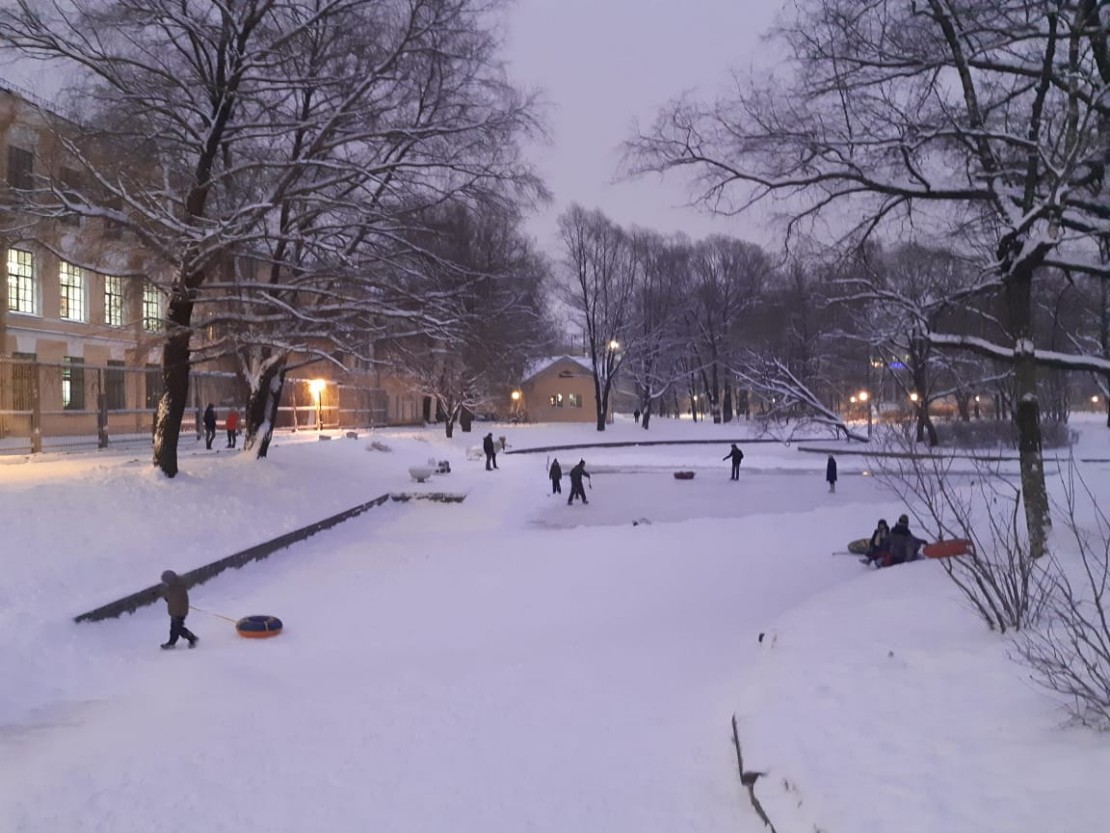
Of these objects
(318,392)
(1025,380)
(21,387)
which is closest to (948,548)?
(1025,380)

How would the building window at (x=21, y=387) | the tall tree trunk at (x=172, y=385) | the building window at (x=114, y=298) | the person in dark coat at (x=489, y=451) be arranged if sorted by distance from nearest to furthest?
the tall tree trunk at (x=172, y=385) → the building window at (x=114, y=298) → the building window at (x=21, y=387) → the person in dark coat at (x=489, y=451)

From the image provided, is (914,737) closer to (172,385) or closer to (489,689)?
(489,689)

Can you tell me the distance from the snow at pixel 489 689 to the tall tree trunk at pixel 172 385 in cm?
70

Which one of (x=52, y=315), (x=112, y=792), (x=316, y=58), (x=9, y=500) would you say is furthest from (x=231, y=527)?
(x=52, y=315)

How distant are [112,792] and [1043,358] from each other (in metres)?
11.4

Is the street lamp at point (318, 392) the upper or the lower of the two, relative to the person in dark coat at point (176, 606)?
upper

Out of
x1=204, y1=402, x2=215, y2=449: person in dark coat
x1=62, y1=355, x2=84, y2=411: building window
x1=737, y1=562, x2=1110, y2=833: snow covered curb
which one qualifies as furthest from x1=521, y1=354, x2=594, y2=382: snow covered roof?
x1=737, y1=562, x2=1110, y2=833: snow covered curb

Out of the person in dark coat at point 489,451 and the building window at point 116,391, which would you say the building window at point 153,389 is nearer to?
the building window at point 116,391

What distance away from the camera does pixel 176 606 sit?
32.6ft

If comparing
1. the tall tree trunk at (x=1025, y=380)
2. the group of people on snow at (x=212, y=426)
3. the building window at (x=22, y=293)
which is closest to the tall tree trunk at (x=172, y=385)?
the group of people on snow at (x=212, y=426)

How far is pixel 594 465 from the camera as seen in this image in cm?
3947

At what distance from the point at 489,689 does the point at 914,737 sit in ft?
14.3

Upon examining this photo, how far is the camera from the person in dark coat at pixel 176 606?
9844mm

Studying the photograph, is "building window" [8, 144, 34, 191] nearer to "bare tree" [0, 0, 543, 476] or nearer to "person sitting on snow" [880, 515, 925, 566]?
"bare tree" [0, 0, 543, 476]
